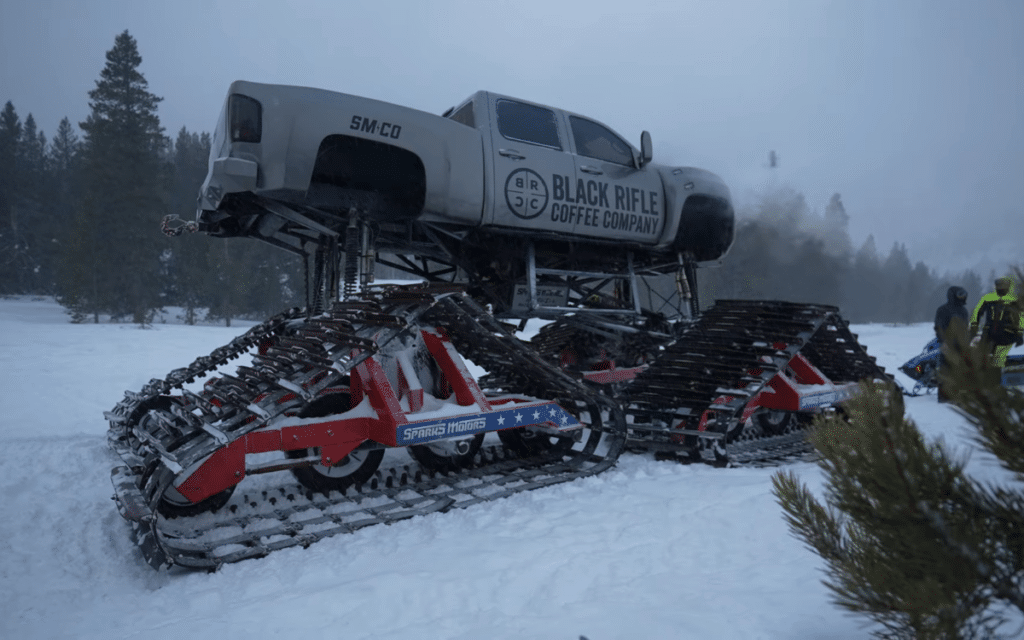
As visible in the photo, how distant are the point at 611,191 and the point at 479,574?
4672 millimetres

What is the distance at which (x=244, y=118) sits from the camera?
4402 mm

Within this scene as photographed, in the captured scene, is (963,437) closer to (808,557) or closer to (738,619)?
(738,619)

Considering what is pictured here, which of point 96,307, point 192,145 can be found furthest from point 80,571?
point 192,145

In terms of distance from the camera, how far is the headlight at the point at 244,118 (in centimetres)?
435

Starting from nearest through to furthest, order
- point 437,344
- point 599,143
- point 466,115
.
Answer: point 437,344 → point 466,115 → point 599,143

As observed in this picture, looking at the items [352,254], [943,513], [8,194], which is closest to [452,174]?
[352,254]

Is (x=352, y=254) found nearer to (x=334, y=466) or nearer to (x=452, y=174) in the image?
(x=452, y=174)

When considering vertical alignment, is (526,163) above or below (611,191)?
above

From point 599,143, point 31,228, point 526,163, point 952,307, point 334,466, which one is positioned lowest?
point 334,466

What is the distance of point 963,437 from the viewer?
1.12 metres

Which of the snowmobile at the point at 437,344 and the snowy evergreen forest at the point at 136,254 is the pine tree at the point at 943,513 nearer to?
the snowmobile at the point at 437,344

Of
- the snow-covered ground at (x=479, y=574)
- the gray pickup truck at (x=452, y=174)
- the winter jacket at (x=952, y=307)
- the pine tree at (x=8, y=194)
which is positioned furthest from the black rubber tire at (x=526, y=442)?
the pine tree at (x=8, y=194)

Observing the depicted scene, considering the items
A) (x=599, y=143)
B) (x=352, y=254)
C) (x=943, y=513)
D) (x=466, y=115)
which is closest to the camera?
(x=943, y=513)

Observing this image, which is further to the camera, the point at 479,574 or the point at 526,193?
the point at 526,193
